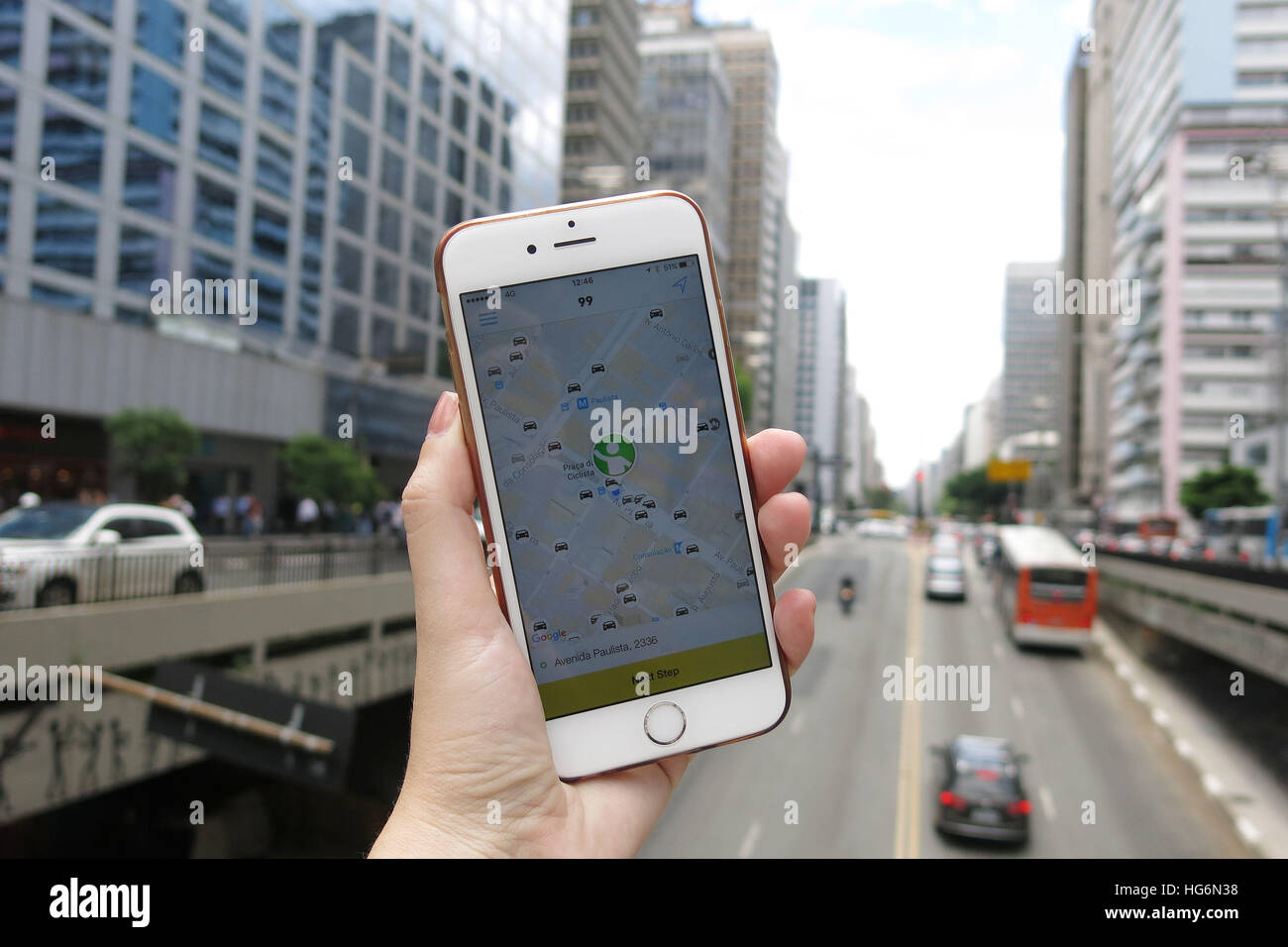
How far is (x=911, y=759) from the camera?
104ft

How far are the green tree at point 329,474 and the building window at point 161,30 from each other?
12.8 m

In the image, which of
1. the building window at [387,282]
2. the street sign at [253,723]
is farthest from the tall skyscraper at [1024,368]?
the street sign at [253,723]

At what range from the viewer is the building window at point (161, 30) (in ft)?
82.1

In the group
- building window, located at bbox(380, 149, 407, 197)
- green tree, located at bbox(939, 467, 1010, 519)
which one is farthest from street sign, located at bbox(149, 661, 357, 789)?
green tree, located at bbox(939, 467, 1010, 519)

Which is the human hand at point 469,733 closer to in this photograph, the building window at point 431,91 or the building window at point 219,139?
the building window at point 219,139

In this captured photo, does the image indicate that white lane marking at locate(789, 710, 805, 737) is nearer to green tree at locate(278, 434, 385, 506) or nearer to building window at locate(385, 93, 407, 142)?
green tree at locate(278, 434, 385, 506)

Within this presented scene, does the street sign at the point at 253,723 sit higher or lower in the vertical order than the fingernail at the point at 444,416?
lower

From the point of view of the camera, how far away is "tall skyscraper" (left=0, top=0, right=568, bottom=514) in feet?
75.6

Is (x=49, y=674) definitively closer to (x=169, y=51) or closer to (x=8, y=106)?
(x=8, y=106)

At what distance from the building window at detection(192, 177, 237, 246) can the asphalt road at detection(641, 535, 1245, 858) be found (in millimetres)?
21384

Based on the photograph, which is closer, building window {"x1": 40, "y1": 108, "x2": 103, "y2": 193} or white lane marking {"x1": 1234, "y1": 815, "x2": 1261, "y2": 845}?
white lane marking {"x1": 1234, "y1": 815, "x2": 1261, "y2": 845}

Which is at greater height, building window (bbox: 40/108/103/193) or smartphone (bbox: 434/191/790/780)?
building window (bbox: 40/108/103/193)

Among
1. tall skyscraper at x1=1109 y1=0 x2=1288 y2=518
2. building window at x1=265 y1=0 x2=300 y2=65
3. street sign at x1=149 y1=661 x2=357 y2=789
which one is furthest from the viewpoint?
tall skyscraper at x1=1109 y1=0 x2=1288 y2=518

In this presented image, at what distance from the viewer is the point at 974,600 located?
49.2 meters
